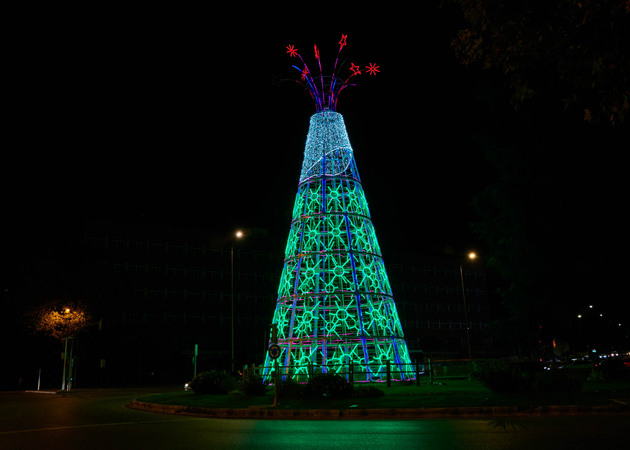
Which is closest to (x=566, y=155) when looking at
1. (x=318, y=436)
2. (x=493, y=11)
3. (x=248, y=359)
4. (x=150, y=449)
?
(x=493, y=11)

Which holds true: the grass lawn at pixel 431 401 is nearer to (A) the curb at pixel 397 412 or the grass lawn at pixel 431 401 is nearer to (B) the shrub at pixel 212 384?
(A) the curb at pixel 397 412

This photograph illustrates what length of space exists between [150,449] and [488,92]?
22.2m

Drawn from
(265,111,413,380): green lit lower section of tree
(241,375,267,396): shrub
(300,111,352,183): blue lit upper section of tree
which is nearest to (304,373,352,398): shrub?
(241,375,267,396): shrub

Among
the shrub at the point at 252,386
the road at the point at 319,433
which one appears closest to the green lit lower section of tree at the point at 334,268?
the shrub at the point at 252,386

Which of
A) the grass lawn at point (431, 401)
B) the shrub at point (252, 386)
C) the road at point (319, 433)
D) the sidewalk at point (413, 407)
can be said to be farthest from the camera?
the shrub at point (252, 386)

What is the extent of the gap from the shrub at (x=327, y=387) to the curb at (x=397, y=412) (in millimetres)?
2549

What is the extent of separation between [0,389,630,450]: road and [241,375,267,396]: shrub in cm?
497

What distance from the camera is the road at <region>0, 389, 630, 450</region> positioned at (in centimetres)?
941

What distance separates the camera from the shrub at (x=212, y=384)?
69.5 feet

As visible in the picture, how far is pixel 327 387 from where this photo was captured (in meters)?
18.0

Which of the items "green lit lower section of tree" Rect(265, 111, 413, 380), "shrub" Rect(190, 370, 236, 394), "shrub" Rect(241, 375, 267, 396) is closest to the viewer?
"shrub" Rect(241, 375, 267, 396)

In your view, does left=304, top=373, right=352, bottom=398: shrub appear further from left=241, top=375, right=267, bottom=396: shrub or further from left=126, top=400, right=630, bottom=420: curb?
left=126, top=400, right=630, bottom=420: curb

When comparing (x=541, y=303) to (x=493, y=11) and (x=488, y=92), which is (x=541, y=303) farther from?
(x=493, y=11)

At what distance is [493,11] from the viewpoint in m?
9.81
